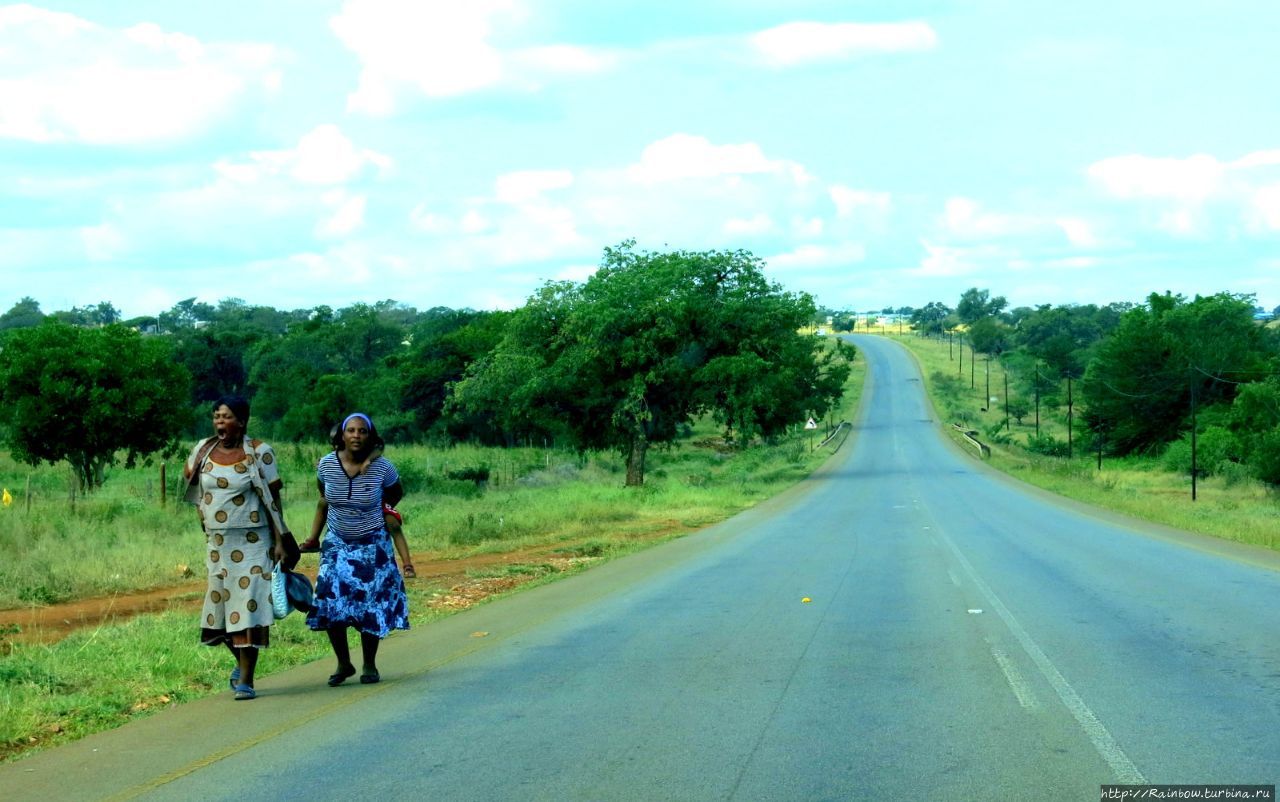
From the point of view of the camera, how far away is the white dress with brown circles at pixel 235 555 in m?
8.41

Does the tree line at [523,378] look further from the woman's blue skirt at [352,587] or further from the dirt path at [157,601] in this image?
the woman's blue skirt at [352,587]

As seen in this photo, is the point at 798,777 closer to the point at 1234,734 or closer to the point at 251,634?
the point at 1234,734

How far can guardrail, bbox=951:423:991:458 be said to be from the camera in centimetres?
8195

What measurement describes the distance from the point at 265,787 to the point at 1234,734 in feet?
17.5

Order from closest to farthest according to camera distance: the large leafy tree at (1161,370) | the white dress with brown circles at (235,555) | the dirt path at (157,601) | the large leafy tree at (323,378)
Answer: the white dress with brown circles at (235,555)
the dirt path at (157,601)
the large leafy tree at (323,378)
the large leafy tree at (1161,370)

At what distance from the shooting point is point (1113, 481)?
209ft

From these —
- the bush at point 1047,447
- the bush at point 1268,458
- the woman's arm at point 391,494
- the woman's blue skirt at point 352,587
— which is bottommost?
the bush at point 1047,447

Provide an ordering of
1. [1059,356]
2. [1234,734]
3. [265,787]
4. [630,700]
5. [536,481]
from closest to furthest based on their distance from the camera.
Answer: [265,787]
[1234,734]
[630,700]
[536,481]
[1059,356]

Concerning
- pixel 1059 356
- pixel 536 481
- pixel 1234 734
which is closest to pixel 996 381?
pixel 1059 356

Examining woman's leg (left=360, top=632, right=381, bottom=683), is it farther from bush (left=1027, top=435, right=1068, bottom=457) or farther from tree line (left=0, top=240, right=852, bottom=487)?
bush (left=1027, top=435, right=1068, bottom=457)

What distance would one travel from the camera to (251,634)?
8.50 meters

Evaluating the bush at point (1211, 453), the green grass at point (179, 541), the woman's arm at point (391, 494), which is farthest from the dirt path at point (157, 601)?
the bush at point (1211, 453)

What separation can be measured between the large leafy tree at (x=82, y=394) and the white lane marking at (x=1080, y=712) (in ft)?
93.3

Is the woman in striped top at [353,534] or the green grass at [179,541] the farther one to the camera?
the green grass at [179,541]
